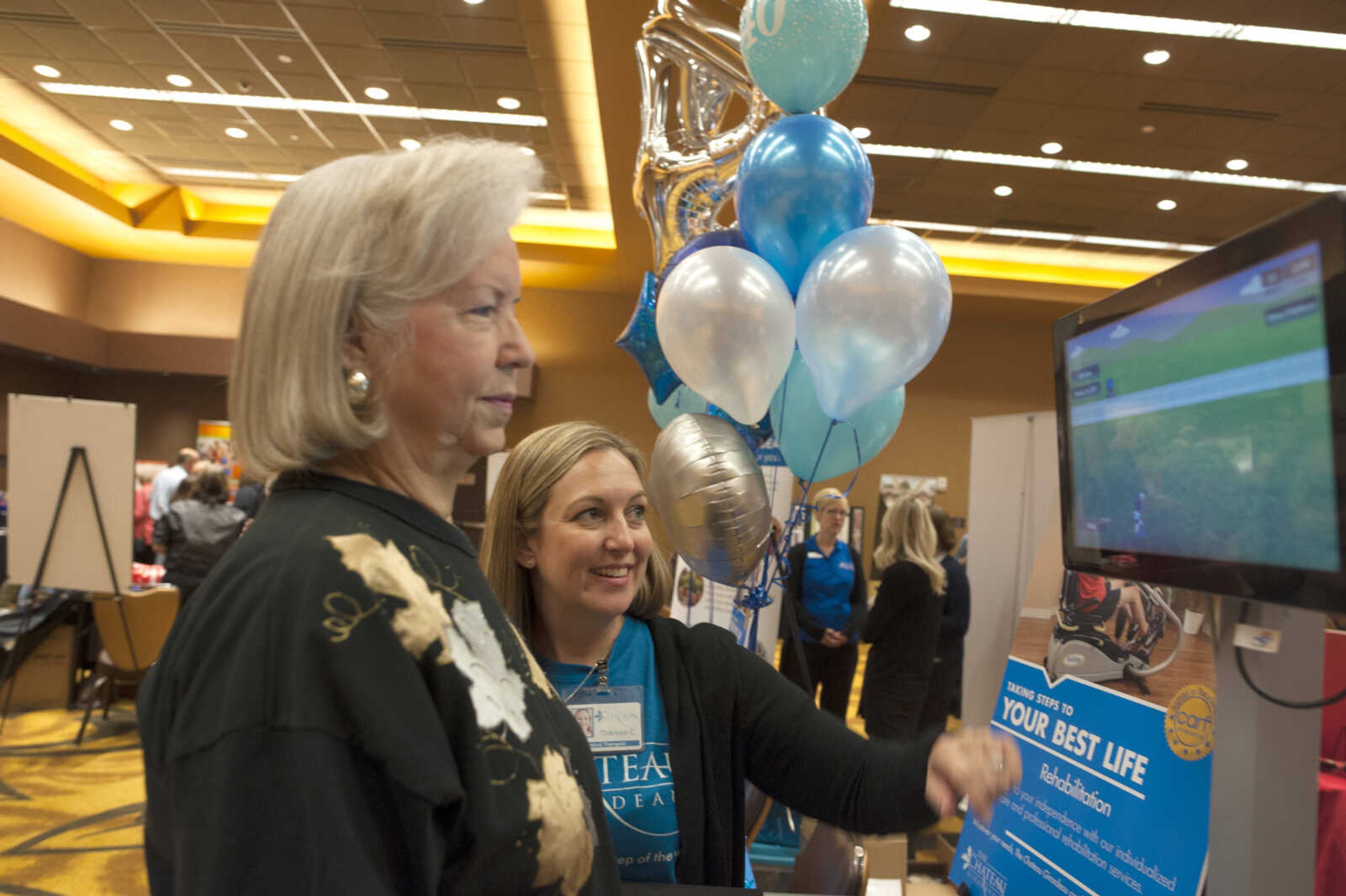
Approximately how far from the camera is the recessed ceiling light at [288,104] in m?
7.48

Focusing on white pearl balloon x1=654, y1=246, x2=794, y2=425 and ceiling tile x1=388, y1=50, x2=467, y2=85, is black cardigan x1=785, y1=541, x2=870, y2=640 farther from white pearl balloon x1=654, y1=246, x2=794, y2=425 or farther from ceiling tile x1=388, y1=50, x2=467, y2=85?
ceiling tile x1=388, y1=50, x2=467, y2=85

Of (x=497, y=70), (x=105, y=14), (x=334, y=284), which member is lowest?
(x=334, y=284)

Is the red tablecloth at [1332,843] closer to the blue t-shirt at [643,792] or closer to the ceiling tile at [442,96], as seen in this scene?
the blue t-shirt at [643,792]

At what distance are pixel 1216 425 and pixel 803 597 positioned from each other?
392 centimetres

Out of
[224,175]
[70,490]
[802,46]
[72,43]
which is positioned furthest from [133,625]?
[224,175]

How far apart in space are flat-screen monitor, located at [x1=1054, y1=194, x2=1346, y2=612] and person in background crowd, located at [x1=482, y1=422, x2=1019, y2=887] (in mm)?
343

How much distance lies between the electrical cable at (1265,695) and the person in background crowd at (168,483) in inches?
338

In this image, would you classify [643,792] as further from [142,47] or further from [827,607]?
[142,47]

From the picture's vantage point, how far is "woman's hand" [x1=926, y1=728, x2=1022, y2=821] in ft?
3.68

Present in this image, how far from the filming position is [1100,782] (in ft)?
5.55

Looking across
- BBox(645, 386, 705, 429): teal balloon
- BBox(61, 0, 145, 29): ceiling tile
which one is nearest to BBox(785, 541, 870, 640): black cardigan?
BBox(645, 386, 705, 429): teal balloon

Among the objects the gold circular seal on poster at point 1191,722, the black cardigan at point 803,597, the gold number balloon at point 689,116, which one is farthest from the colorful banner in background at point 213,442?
the gold circular seal on poster at point 1191,722

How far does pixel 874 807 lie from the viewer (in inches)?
50.4

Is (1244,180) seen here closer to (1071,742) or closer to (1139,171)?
(1139,171)
